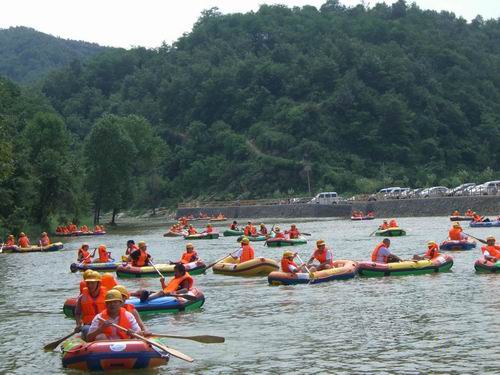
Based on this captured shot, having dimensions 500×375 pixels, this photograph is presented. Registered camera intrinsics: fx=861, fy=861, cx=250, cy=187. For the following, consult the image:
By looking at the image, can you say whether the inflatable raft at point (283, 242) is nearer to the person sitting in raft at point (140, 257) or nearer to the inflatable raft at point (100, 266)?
the inflatable raft at point (100, 266)

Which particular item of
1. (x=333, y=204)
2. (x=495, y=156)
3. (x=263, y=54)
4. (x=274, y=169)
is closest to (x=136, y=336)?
(x=333, y=204)

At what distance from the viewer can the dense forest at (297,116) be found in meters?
111

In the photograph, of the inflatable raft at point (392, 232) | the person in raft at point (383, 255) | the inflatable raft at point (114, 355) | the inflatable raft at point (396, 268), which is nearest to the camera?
the inflatable raft at point (114, 355)

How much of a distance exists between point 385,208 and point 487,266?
57.5m

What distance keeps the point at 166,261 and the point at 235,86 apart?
118 m

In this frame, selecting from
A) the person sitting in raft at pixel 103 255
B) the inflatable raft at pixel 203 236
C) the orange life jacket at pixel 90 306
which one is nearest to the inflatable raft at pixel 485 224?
the inflatable raft at pixel 203 236

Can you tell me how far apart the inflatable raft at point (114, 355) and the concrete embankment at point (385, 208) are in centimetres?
6101

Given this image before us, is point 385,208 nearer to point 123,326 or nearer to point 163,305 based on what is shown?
point 163,305

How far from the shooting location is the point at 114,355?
1492 centimetres

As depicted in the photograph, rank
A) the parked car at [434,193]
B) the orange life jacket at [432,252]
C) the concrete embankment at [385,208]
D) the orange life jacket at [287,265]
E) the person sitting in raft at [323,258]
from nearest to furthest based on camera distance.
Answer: the orange life jacket at [287,265], the person sitting in raft at [323,258], the orange life jacket at [432,252], the concrete embankment at [385,208], the parked car at [434,193]

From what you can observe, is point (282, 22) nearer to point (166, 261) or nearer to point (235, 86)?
point (235, 86)

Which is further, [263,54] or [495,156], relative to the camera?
[263,54]

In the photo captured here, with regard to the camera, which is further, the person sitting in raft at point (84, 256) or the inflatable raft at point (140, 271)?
the person sitting in raft at point (84, 256)

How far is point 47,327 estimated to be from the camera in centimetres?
2144
